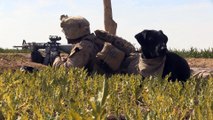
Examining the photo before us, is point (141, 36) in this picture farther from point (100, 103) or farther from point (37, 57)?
point (37, 57)

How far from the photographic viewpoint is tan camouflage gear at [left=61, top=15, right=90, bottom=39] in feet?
21.7

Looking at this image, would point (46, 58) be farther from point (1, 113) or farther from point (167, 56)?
point (1, 113)

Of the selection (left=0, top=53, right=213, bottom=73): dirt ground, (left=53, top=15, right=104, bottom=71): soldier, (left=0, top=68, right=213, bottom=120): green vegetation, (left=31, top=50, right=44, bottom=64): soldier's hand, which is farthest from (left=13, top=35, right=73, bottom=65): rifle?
(left=0, top=68, right=213, bottom=120): green vegetation

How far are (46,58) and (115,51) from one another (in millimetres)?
1821

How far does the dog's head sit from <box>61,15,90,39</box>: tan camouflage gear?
6.11 ft

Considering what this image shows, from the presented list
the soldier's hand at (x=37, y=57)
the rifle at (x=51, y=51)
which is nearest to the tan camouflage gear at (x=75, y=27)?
the rifle at (x=51, y=51)

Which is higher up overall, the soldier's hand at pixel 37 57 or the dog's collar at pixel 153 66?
the dog's collar at pixel 153 66

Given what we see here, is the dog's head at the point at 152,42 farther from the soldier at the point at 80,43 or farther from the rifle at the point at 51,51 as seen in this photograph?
the rifle at the point at 51,51

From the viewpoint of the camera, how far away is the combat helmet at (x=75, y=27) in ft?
21.7

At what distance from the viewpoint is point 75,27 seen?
6605 millimetres

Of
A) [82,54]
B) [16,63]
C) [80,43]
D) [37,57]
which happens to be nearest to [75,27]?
[80,43]

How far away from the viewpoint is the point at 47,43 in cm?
816

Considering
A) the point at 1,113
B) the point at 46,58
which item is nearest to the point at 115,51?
the point at 46,58

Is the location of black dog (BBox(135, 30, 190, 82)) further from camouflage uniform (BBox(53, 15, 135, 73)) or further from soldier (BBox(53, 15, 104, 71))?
soldier (BBox(53, 15, 104, 71))
